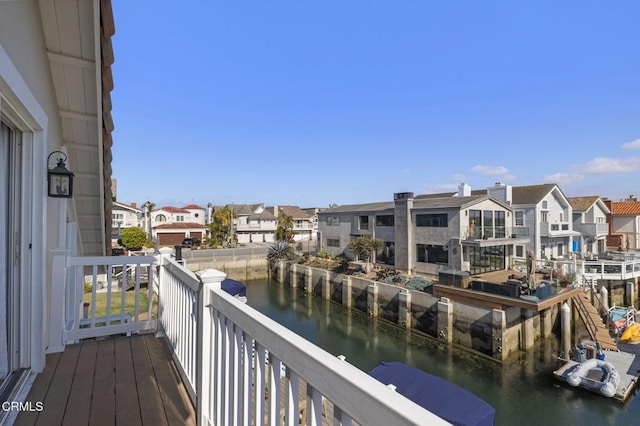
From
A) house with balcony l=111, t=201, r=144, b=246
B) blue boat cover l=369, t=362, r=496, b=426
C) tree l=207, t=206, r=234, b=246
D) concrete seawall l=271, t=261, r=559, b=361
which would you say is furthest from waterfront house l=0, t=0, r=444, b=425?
house with balcony l=111, t=201, r=144, b=246

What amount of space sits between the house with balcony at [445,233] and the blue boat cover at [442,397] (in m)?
11.6

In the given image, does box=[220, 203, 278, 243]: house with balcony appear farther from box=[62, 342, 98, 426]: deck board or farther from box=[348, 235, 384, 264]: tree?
box=[62, 342, 98, 426]: deck board

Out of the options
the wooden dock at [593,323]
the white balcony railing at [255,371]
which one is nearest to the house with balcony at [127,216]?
the white balcony railing at [255,371]

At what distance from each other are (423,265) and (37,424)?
17.5m

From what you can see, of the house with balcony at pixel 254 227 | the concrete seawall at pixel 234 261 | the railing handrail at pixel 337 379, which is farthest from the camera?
the house with balcony at pixel 254 227

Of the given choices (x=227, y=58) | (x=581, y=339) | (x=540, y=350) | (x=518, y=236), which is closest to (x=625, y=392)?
(x=540, y=350)

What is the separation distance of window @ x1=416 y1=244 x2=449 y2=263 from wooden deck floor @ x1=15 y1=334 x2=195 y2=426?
16.2 m

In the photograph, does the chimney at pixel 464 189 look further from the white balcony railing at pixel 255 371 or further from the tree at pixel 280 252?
the white balcony railing at pixel 255 371

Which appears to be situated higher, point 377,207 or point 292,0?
point 292,0

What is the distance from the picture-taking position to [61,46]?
9.29 ft

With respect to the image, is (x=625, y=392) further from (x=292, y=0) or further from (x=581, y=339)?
(x=292, y=0)

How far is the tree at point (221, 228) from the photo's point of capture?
29.9 metres

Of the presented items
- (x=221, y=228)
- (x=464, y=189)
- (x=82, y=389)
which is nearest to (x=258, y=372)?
(x=82, y=389)

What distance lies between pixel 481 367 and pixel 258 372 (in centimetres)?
1131
